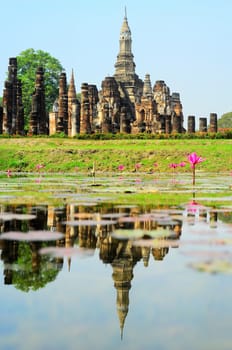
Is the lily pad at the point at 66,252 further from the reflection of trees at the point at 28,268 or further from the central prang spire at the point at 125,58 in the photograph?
the central prang spire at the point at 125,58

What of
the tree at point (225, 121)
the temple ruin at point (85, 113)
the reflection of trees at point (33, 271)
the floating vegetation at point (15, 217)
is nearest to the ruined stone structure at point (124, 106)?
the temple ruin at point (85, 113)

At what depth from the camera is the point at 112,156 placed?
82.9 ft

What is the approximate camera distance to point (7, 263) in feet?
14.5

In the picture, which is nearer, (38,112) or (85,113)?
(38,112)

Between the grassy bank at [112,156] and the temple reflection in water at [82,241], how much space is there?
15643 millimetres

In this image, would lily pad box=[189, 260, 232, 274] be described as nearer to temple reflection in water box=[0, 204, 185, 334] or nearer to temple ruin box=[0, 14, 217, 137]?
temple reflection in water box=[0, 204, 185, 334]

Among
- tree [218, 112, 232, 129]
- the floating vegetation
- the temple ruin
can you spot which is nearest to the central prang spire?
the temple ruin

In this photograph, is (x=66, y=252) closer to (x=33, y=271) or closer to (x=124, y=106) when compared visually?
(x=33, y=271)

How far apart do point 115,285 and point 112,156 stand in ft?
70.6

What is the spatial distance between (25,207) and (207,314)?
18.3 ft

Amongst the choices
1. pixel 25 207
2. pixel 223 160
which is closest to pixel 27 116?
pixel 223 160

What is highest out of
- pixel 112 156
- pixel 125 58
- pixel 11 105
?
pixel 125 58

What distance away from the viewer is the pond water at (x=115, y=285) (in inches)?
115

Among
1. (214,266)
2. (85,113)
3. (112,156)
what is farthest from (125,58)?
(214,266)
